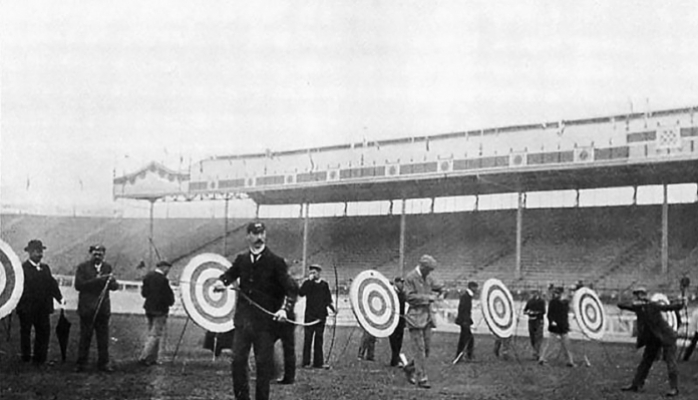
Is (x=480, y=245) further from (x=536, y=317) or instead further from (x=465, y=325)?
(x=465, y=325)

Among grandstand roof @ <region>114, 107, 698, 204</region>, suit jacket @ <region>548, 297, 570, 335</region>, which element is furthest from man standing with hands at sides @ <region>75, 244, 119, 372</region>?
grandstand roof @ <region>114, 107, 698, 204</region>

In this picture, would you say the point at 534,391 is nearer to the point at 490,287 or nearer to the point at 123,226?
the point at 490,287

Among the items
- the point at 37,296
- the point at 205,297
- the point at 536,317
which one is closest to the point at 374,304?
the point at 205,297

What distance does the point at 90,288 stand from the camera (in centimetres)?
1160

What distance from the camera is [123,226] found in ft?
156

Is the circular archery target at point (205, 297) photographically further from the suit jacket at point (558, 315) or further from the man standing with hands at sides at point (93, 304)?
the suit jacket at point (558, 315)

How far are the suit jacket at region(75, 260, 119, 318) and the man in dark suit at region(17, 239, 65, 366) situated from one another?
16.9 inches

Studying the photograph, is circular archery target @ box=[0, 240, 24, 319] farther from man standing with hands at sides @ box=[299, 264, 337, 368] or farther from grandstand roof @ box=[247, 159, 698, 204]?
grandstand roof @ box=[247, 159, 698, 204]

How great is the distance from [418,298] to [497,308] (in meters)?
5.79

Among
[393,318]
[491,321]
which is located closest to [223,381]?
[393,318]

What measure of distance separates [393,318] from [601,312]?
626 centimetres

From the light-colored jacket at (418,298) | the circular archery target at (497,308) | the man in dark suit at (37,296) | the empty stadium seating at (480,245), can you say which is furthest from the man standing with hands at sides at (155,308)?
the empty stadium seating at (480,245)

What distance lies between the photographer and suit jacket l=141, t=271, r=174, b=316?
13.6 metres

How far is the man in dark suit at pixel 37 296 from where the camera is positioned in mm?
11891
